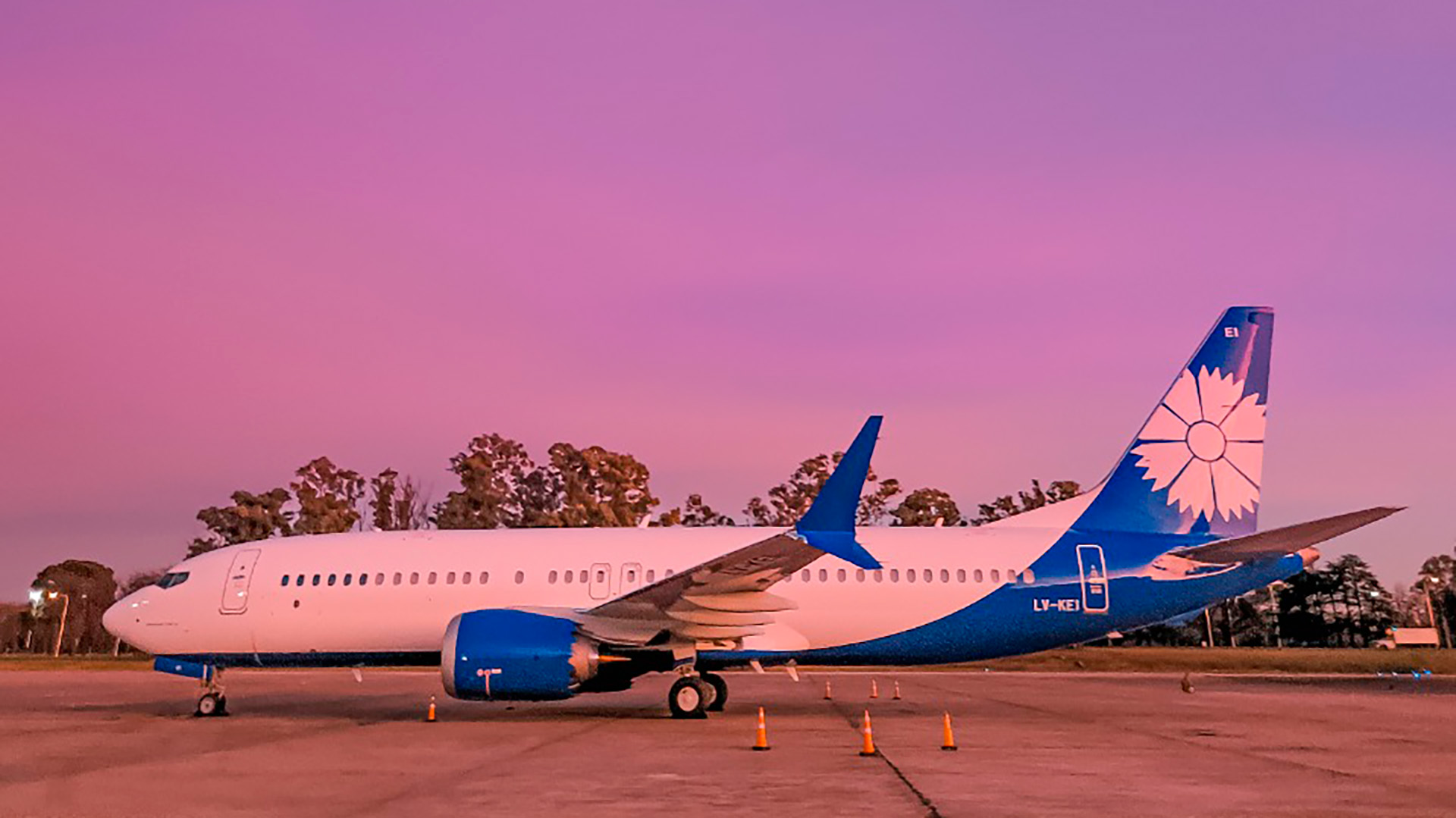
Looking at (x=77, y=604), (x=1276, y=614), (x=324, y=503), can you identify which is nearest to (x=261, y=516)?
(x=324, y=503)

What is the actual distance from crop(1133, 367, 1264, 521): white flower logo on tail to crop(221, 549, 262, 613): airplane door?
1654 centimetres

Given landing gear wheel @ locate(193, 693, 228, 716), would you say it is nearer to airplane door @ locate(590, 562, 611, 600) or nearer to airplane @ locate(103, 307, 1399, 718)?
airplane @ locate(103, 307, 1399, 718)

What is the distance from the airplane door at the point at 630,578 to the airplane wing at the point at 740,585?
1.54 m

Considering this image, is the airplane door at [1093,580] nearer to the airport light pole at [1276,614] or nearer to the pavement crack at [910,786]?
the pavement crack at [910,786]

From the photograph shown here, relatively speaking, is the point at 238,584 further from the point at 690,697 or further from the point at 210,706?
the point at 690,697

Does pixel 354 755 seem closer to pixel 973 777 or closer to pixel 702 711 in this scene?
pixel 702 711

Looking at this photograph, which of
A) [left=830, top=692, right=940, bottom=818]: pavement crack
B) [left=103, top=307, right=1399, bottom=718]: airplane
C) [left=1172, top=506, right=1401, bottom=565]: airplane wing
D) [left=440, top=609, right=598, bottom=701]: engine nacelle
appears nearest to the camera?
[left=830, top=692, right=940, bottom=818]: pavement crack

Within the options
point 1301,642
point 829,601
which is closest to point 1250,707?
point 829,601

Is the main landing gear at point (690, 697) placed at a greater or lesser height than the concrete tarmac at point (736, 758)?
greater

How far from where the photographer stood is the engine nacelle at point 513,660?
1603 cm

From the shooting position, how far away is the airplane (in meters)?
17.0

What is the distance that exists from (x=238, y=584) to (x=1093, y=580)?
50.3 ft

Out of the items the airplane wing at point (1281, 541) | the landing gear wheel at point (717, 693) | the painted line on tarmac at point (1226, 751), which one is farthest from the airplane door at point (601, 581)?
the airplane wing at point (1281, 541)

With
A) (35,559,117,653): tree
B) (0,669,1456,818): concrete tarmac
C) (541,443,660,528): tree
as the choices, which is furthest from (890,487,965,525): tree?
(35,559,117,653): tree
